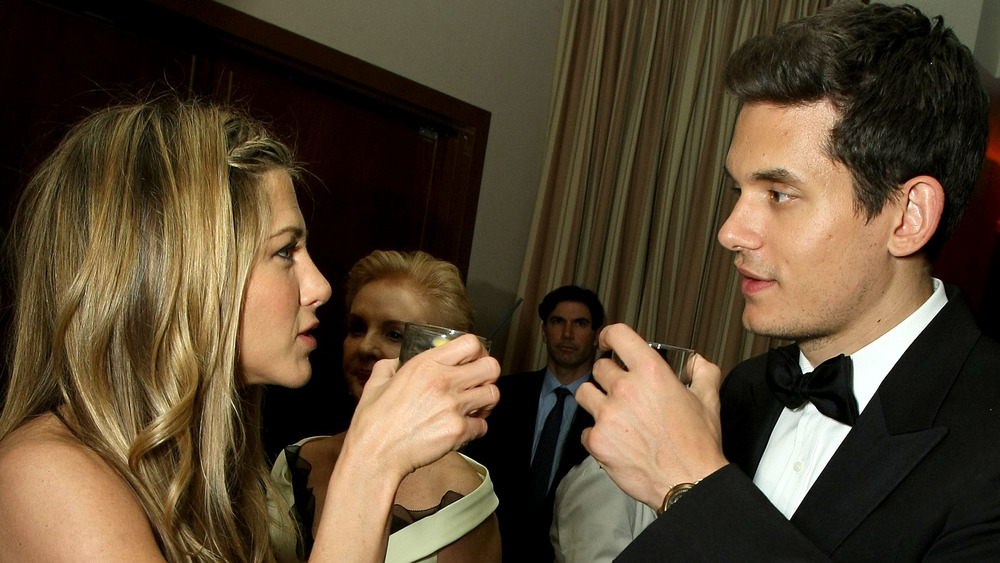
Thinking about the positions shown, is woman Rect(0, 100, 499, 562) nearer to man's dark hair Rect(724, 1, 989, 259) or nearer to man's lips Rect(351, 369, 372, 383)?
man's dark hair Rect(724, 1, 989, 259)

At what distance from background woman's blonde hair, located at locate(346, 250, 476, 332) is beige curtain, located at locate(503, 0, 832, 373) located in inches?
65.1

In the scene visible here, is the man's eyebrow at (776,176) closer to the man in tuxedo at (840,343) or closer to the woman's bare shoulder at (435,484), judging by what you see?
the man in tuxedo at (840,343)

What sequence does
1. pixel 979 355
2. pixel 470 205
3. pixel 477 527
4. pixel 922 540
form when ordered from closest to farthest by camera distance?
pixel 922 540
pixel 979 355
pixel 477 527
pixel 470 205

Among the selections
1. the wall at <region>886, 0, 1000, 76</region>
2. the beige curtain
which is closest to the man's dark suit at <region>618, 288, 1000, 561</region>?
the beige curtain

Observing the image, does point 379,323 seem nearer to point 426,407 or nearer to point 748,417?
point 748,417

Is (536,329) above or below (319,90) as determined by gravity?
below

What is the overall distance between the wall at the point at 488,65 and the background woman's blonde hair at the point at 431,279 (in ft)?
3.57

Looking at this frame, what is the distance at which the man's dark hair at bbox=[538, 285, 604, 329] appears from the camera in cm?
424

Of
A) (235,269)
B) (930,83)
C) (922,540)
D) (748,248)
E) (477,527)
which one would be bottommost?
(477,527)

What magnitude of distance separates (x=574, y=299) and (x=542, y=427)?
0.65 meters

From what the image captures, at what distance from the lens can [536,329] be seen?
4.52 meters

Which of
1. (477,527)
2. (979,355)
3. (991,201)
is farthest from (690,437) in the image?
(991,201)

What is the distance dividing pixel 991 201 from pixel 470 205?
8.15ft

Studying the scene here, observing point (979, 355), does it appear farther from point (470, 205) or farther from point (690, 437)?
point (470, 205)
